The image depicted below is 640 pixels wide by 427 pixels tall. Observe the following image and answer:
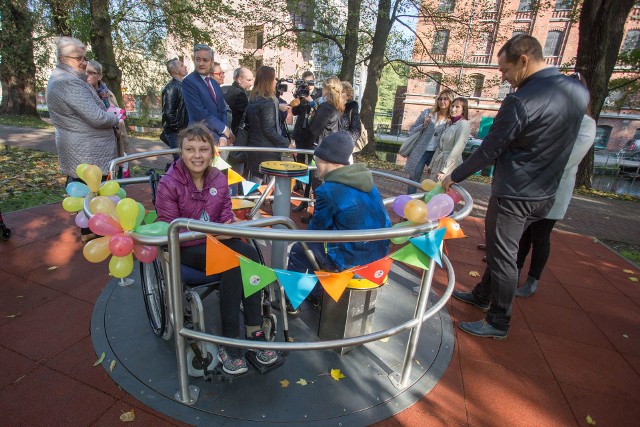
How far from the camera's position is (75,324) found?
8.24 feet

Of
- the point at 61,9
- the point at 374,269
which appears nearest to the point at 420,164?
the point at 374,269

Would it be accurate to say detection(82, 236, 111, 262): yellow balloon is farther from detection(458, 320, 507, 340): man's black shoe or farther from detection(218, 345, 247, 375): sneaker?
detection(458, 320, 507, 340): man's black shoe

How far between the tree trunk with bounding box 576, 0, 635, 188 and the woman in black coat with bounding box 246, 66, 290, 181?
8776 mm

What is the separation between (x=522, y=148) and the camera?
2.34 meters

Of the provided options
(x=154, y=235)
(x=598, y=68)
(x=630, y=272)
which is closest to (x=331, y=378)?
(x=154, y=235)

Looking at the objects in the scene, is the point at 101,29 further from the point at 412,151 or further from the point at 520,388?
the point at 520,388

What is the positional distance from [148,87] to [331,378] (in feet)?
50.1

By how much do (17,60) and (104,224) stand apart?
17.2 meters

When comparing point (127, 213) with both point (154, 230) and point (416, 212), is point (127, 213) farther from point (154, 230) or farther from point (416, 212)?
point (416, 212)

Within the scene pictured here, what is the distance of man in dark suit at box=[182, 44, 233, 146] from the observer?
3725mm

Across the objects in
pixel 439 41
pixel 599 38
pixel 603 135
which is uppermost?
pixel 439 41

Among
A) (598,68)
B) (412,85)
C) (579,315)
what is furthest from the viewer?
(412,85)

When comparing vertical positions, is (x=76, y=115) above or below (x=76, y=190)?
above

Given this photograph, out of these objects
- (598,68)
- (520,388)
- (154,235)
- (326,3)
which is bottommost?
(520,388)
